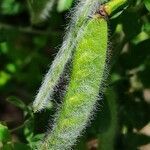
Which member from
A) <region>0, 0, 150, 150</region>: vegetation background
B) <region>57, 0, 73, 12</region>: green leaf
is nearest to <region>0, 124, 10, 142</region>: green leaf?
<region>0, 0, 150, 150</region>: vegetation background

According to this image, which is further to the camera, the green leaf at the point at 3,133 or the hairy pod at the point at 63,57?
the green leaf at the point at 3,133

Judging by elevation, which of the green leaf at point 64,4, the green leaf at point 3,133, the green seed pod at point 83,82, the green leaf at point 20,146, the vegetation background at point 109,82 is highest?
the green seed pod at point 83,82

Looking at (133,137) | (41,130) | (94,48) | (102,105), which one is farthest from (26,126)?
(94,48)

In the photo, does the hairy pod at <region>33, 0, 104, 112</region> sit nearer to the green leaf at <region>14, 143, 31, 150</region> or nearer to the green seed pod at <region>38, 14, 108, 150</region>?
the green seed pod at <region>38, 14, 108, 150</region>

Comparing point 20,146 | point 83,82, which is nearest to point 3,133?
point 20,146

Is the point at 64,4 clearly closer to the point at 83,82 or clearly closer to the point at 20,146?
the point at 20,146

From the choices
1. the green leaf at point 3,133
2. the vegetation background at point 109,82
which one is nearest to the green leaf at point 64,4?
the vegetation background at point 109,82

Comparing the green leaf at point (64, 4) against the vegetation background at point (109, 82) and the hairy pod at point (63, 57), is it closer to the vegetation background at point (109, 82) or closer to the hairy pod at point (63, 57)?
the vegetation background at point (109, 82)
